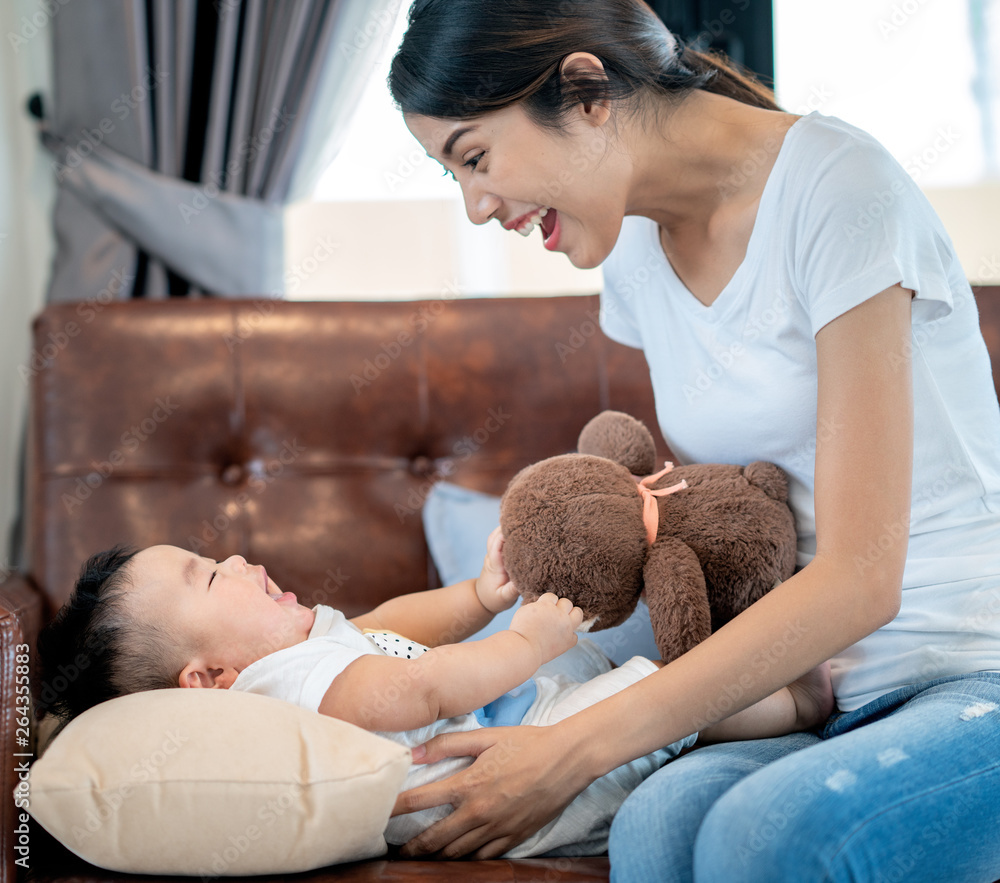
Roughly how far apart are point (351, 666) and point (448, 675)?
0.34ft

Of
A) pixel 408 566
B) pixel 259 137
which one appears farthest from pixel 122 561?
pixel 259 137

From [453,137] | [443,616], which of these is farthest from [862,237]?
[443,616]

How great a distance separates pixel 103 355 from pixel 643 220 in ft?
3.18

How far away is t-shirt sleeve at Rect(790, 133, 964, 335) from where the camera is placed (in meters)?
0.88

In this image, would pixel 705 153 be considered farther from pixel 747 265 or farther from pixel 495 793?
pixel 495 793

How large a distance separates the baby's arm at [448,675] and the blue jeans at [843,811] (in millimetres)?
178

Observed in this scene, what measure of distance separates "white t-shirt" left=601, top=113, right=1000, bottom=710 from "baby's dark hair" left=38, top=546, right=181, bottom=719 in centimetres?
74

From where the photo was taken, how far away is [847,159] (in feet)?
3.07

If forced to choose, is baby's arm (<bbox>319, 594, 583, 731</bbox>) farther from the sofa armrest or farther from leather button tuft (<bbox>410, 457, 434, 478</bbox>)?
leather button tuft (<bbox>410, 457, 434, 478</bbox>)

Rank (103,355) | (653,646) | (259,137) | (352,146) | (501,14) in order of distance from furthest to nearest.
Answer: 1. (352,146)
2. (259,137)
3. (103,355)
4. (653,646)
5. (501,14)

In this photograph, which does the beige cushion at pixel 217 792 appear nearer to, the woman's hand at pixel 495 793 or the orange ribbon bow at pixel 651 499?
the woman's hand at pixel 495 793

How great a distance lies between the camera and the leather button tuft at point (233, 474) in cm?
157

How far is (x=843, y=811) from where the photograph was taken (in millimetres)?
712

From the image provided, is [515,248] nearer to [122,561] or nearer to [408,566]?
[408,566]
